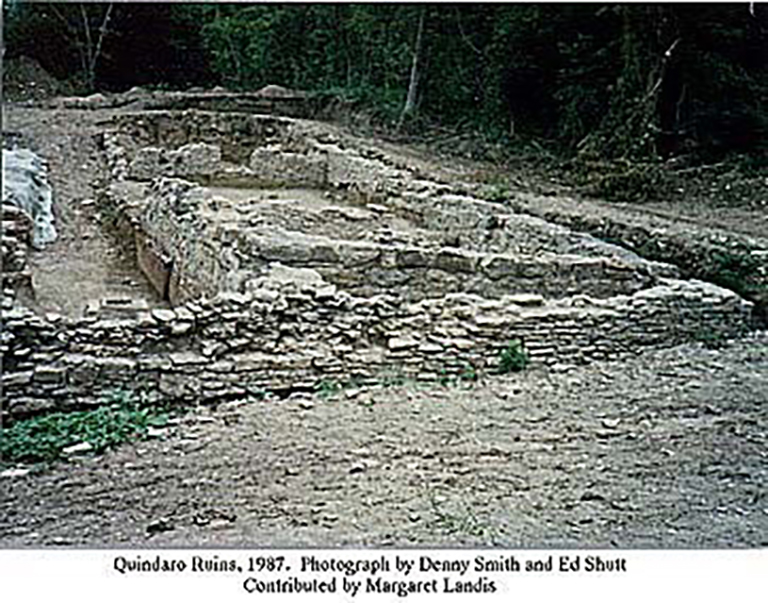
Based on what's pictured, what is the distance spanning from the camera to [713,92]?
866 inches

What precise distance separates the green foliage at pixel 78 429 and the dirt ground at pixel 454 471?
271mm

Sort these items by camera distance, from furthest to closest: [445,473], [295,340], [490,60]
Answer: [490,60] < [295,340] < [445,473]

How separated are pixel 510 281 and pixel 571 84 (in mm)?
14598

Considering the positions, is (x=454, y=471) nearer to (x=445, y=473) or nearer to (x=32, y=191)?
(x=445, y=473)

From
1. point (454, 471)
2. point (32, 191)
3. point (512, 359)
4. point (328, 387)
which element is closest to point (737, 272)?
point (512, 359)

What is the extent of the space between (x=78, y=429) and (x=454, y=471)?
107 inches

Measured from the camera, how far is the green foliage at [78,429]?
7.14 m

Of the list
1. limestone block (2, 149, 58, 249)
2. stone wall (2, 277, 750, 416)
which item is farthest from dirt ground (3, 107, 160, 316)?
stone wall (2, 277, 750, 416)

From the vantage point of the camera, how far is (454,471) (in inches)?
250

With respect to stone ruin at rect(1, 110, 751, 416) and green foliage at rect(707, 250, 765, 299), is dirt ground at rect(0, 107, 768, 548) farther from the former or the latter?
green foliage at rect(707, 250, 765, 299)

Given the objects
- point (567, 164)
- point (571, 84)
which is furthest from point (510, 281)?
point (571, 84)

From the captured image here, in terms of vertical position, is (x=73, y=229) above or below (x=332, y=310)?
below

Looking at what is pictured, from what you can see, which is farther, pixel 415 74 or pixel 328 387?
pixel 415 74

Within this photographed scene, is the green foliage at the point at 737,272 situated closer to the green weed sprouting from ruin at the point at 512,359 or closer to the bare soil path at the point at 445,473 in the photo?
the bare soil path at the point at 445,473
